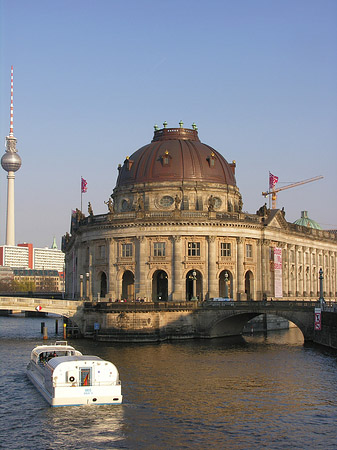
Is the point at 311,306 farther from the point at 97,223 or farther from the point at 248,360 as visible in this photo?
the point at 97,223

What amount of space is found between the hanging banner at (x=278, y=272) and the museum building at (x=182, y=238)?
169mm

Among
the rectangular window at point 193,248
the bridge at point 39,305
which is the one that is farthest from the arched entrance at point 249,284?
the bridge at point 39,305

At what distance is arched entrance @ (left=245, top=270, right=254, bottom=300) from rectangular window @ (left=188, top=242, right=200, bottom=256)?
12.1 m

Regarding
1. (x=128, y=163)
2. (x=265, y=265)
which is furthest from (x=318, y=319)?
(x=128, y=163)

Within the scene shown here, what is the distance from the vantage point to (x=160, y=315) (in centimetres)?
8938

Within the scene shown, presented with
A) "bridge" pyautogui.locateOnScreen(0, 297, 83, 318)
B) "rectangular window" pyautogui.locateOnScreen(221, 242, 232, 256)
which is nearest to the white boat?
"bridge" pyautogui.locateOnScreen(0, 297, 83, 318)

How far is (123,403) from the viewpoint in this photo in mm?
49250

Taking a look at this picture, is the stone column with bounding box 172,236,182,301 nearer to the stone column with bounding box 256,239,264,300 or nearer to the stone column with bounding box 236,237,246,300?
the stone column with bounding box 236,237,246,300

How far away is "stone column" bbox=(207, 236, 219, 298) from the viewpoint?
101812 mm

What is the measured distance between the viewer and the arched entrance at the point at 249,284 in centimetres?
10944

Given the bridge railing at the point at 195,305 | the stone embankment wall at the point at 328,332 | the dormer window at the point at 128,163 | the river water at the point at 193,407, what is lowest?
the river water at the point at 193,407

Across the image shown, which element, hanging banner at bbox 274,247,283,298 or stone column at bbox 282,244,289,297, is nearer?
hanging banner at bbox 274,247,283,298

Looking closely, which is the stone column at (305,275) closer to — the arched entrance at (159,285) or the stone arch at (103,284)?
the arched entrance at (159,285)

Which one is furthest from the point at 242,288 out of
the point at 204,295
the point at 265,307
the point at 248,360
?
the point at 248,360
